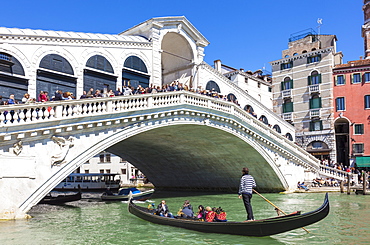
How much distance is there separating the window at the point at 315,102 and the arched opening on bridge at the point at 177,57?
11573 mm

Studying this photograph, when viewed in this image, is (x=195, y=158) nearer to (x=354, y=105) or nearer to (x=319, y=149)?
(x=319, y=149)

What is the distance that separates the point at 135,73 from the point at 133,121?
4.37 meters

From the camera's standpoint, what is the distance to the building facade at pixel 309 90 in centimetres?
2670

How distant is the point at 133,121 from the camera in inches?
510

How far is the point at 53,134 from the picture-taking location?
424 inches

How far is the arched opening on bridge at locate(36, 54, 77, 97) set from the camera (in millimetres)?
13273

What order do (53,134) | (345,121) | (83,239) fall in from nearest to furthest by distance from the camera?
(83,239) → (53,134) → (345,121)

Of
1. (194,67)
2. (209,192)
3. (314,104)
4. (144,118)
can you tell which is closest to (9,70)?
(144,118)

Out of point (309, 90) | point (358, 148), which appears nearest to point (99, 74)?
point (309, 90)

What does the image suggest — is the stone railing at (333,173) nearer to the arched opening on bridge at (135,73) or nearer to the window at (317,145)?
the window at (317,145)

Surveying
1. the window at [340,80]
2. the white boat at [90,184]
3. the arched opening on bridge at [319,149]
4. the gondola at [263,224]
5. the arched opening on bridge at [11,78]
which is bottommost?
the white boat at [90,184]

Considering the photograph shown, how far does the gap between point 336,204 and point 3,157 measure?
38.6 feet

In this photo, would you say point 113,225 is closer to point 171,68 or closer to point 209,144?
point 209,144

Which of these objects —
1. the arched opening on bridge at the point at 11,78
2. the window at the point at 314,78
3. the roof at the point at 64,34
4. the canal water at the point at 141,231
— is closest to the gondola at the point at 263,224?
the canal water at the point at 141,231
